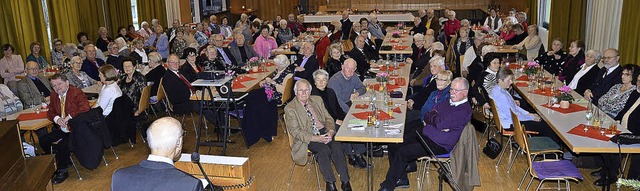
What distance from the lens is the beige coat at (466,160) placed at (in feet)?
17.4

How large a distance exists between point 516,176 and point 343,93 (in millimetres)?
2296

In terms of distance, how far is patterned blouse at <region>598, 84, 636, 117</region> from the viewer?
6.44 meters

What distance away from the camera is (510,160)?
22.5ft

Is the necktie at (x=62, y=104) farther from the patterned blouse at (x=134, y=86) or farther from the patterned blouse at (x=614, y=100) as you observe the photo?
the patterned blouse at (x=614, y=100)

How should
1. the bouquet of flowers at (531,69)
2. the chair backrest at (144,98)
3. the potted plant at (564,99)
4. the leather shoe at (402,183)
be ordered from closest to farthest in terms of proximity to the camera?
the leather shoe at (402,183)
the potted plant at (564,99)
the chair backrest at (144,98)
the bouquet of flowers at (531,69)

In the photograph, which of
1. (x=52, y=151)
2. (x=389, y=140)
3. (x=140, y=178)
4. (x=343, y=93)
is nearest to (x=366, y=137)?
(x=389, y=140)

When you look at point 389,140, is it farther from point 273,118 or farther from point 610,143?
point 273,118

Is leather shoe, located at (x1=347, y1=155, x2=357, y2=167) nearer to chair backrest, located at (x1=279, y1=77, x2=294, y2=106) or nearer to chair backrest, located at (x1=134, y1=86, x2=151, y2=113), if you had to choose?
chair backrest, located at (x1=279, y1=77, x2=294, y2=106)

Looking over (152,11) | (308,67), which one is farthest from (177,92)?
(152,11)

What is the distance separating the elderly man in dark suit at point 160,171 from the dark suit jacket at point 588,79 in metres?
6.54

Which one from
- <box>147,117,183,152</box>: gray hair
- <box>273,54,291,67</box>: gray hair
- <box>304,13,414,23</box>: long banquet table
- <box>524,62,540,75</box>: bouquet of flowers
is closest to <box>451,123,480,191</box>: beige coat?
<box>147,117,183,152</box>: gray hair

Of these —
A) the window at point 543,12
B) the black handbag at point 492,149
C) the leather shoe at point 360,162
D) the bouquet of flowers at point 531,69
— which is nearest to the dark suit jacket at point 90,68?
the leather shoe at point 360,162

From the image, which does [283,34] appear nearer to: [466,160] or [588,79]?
[588,79]

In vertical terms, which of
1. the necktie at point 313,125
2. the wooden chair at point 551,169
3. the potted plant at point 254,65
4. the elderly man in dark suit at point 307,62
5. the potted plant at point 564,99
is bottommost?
the wooden chair at point 551,169
